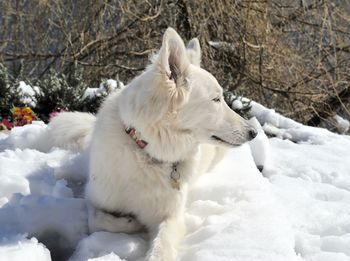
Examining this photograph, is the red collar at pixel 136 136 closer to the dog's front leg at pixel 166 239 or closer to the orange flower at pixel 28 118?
the dog's front leg at pixel 166 239

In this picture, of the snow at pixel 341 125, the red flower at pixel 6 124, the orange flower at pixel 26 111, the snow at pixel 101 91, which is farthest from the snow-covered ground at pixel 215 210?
the snow at pixel 341 125

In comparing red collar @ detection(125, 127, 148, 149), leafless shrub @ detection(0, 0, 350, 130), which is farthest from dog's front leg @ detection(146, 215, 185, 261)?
leafless shrub @ detection(0, 0, 350, 130)

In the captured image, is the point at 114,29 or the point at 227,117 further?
the point at 114,29

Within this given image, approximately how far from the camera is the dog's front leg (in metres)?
1.98

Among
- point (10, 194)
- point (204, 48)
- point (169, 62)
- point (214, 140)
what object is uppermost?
point (169, 62)

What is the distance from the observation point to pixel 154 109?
85.2 inches

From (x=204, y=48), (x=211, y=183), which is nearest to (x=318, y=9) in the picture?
(x=204, y=48)

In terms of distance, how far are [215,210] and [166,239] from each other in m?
0.53

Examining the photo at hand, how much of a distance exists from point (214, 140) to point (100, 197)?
669 mm

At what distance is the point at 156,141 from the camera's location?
7.45ft

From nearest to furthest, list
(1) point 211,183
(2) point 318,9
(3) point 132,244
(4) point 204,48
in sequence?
(3) point 132,244 < (1) point 211,183 < (4) point 204,48 < (2) point 318,9

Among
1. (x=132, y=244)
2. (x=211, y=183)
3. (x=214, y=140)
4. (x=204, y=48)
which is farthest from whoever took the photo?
(x=204, y=48)

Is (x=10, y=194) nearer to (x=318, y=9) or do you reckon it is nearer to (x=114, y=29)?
(x=114, y=29)

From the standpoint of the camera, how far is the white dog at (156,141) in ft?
7.13
